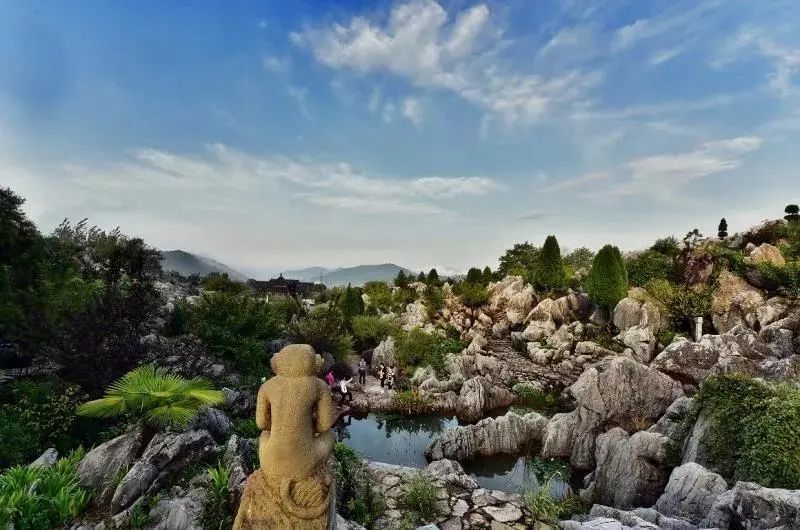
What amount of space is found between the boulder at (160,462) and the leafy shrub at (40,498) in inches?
26.4

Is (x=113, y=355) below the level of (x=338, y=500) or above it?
above

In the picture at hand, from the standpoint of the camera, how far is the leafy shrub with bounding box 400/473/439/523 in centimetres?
782

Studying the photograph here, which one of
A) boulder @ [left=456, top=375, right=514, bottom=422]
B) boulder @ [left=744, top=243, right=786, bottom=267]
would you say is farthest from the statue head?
boulder @ [left=744, top=243, right=786, bottom=267]

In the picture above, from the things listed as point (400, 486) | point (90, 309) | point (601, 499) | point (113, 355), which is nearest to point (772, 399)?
point (601, 499)

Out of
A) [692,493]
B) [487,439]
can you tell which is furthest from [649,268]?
[692,493]

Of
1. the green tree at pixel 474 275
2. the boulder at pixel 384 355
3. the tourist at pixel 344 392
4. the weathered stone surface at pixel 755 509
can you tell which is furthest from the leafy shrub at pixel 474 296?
the weathered stone surface at pixel 755 509

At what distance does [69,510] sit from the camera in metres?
6.43

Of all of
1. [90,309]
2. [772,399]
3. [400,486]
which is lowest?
[400,486]

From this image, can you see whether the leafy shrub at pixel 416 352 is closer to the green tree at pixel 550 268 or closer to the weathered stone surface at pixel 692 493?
the weathered stone surface at pixel 692 493

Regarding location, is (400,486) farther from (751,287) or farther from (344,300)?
(751,287)

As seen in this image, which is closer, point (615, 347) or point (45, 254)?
point (45, 254)

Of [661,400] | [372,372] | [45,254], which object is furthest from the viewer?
[372,372]

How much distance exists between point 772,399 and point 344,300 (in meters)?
28.1

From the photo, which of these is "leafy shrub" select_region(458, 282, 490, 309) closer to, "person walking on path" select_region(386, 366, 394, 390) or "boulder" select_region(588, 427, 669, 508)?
"person walking on path" select_region(386, 366, 394, 390)
